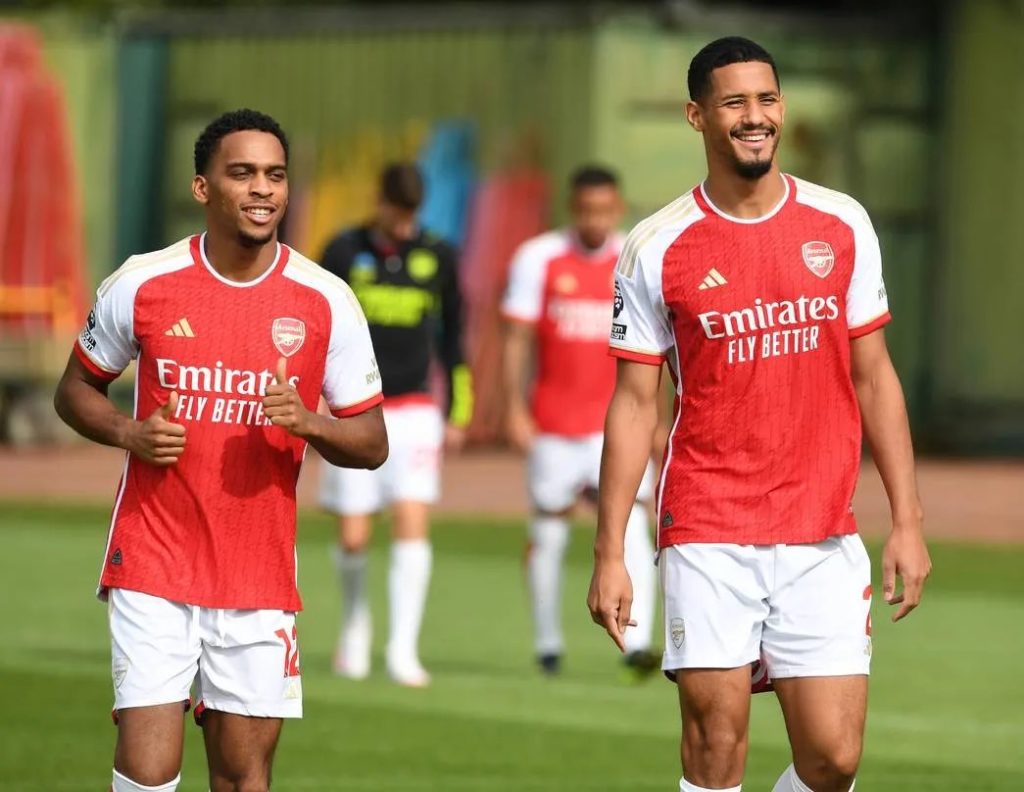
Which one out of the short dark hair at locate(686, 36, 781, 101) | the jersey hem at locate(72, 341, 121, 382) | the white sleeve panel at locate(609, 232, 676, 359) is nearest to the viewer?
the short dark hair at locate(686, 36, 781, 101)

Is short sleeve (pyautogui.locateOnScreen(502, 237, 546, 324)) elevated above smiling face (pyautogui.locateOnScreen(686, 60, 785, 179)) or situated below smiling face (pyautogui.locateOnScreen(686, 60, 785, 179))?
below

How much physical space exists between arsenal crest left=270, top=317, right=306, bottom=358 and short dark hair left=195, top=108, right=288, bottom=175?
1.53ft

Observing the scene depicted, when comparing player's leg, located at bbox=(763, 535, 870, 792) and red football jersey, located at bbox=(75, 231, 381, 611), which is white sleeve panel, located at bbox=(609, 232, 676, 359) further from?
red football jersey, located at bbox=(75, 231, 381, 611)

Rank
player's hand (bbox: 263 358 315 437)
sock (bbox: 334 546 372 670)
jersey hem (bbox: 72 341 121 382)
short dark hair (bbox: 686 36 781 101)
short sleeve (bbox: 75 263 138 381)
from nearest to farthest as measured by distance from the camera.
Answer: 1. player's hand (bbox: 263 358 315 437)
2. short dark hair (bbox: 686 36 781 101)
3. short sleeve (bbox: 75 263 138 381)
4. jersey hem (bbox: 72 341 121 382)
5. sock (bbox: 334 546 372 670)

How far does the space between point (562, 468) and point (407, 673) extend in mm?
1386

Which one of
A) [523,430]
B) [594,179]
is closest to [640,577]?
[523,430]

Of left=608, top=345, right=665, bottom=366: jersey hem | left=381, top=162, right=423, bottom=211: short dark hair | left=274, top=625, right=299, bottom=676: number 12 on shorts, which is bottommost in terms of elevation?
left=274, top=625, right=299, bottom=676: number 12 on shorts

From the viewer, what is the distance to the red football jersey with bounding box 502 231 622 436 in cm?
1343

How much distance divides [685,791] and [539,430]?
6.55 metres

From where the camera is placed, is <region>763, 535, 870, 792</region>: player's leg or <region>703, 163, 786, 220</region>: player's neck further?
<region>703, 163, 786, 220</region>: player's neck

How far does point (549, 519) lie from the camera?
13586 mm

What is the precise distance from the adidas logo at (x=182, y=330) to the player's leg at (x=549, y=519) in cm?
628

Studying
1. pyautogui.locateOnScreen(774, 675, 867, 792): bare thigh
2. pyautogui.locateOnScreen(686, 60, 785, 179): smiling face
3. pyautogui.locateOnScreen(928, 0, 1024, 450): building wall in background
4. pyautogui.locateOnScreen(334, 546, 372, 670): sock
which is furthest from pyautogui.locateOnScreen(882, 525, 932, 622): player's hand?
pyautogui.locateOnScreen(928, 0, 1024, 450): building wall in background

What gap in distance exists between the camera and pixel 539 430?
13.6 metres
